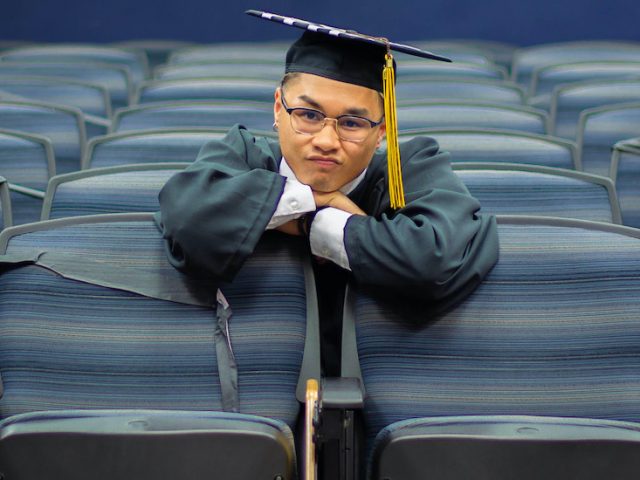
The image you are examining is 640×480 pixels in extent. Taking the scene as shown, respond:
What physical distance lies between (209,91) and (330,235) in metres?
1.73

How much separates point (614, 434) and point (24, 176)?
1605 millimetres

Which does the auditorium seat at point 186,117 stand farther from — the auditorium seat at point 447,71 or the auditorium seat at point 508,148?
the auditorium seat at point 447,71

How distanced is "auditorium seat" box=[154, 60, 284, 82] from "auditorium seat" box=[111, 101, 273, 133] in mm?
934

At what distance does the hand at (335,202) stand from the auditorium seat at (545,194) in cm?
36

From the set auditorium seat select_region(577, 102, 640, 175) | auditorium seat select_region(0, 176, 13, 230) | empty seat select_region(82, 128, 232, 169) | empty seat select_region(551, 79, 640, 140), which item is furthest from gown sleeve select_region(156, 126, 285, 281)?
empty seat select_region(551, 79, 640, 140)

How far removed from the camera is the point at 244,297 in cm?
172

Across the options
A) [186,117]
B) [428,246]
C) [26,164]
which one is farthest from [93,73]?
[428,246]

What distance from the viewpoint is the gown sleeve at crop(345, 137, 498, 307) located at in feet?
5.26

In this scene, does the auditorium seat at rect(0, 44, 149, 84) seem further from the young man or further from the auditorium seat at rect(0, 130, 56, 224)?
the young man

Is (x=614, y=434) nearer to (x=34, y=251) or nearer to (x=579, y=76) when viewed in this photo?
(x=34, y=251)

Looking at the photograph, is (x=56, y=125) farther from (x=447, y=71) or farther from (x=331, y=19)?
(x=331, y=19)

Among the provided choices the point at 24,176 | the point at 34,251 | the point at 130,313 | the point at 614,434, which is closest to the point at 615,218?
the point at 614,434

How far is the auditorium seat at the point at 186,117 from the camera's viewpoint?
276 cm

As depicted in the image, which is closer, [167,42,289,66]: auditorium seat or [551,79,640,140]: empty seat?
[551,79,640,140]: empty seat
